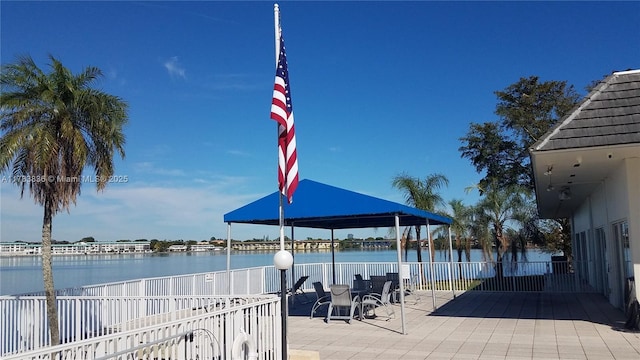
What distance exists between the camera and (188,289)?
563 inches

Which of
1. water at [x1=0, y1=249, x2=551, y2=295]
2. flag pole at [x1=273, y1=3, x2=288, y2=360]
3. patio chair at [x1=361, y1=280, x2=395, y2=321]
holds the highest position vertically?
flag pole at [x1=273, y1=3, x2=288, y2=360]

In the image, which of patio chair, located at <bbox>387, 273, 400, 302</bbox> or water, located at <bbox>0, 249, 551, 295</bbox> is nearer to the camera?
patio chair, located at <bbox>387, 273, 400, 302</bbox>

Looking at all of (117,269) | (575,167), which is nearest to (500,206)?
(575,167)

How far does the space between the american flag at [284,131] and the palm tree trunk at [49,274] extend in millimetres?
5218

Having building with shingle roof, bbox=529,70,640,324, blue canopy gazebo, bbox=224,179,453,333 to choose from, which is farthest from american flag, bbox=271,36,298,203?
building with shingle roof, bbox=529,70,640,324

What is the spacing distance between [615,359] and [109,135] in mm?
10177

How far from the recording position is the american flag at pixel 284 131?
6500 millimetres

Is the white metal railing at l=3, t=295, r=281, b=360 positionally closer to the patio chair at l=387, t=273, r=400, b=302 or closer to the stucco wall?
the patio chair at l=387, t=273, r=400, b=302

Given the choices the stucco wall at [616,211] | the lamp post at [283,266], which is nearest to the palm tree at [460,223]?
the stucco wall at [616,211]

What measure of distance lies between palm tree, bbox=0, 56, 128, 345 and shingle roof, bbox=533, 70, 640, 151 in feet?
29.0

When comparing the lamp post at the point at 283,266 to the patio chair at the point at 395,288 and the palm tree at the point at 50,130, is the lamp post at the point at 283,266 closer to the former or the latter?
the palm tree at the point at 50,130

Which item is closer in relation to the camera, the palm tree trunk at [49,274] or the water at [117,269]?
the palm tree trunk at [49,274]

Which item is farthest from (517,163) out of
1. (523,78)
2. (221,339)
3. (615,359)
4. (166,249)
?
(166,249)

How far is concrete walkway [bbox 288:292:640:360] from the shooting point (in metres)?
7.47
